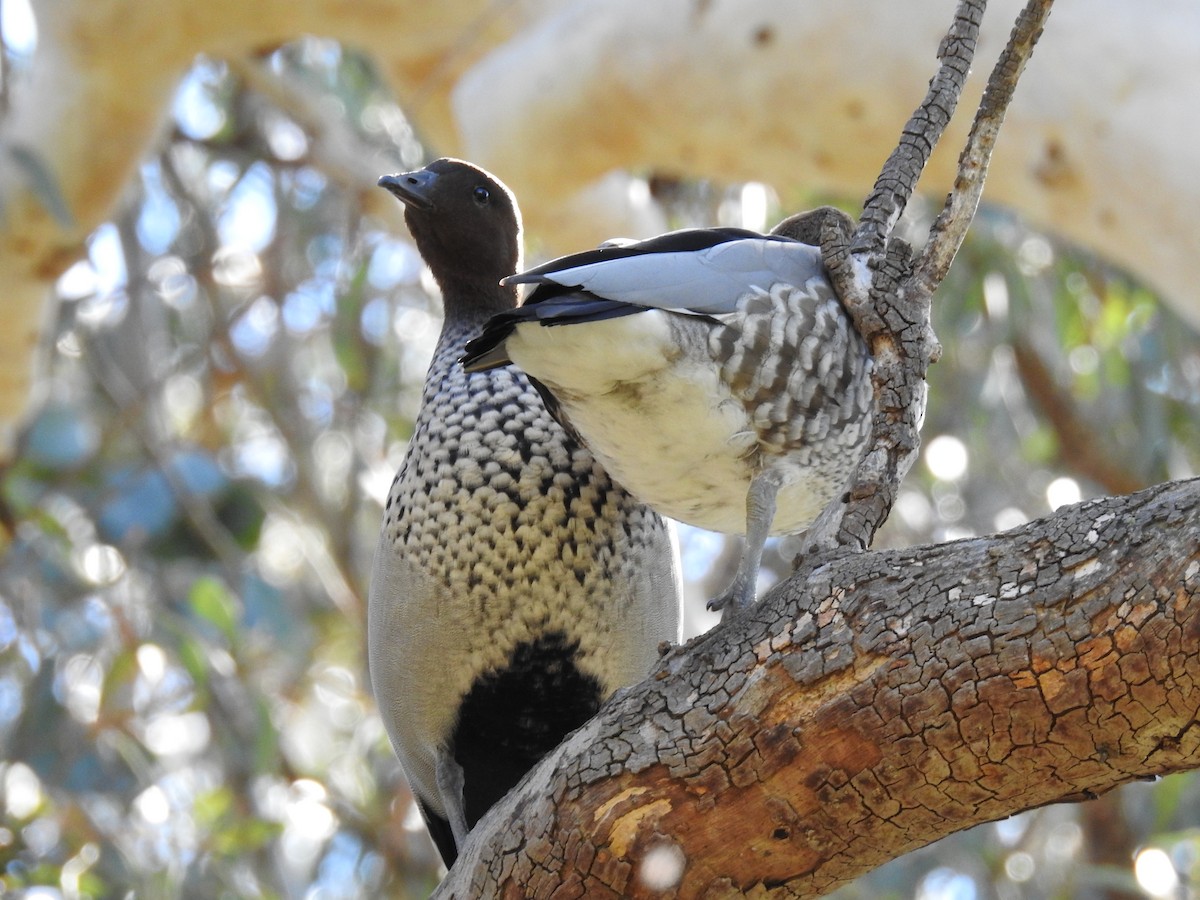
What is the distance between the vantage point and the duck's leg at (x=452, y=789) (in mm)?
2629

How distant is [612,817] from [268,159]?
16.3 ft

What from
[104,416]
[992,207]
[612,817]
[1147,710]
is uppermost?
[104,416]

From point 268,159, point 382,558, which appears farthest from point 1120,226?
point 268,159

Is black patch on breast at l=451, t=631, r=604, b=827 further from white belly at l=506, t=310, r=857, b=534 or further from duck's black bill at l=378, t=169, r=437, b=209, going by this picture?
duck's black bill at l=378, t=169, r=437, b=209

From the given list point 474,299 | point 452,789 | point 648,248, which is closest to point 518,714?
point 452,789

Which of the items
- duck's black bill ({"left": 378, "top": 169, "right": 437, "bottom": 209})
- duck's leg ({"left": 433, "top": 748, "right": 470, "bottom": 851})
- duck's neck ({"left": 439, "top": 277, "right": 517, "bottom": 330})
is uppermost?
duck's black bill ({"left": 378, "top": 169, "right": 437, "bottom": 209})

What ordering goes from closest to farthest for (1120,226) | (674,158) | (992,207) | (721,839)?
(721,839) → (1120,226) → (674,158) → (992,207)

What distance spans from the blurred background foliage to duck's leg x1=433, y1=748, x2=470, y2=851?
2.20 m

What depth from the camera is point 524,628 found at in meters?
2.55

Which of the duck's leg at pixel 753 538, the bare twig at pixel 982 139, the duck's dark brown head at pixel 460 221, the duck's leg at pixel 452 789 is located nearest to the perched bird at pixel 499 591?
the duck's leg at pixel 452 789

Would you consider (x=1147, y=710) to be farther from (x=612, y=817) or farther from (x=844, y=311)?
(x=844, y=311)

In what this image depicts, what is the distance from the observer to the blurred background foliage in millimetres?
5242

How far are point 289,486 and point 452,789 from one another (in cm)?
410

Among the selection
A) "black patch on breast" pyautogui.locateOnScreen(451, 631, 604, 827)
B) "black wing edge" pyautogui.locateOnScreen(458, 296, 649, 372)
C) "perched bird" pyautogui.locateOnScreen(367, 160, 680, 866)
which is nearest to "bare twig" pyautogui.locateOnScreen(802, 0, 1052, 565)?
"black wing edge" pyautogui.locateOnScreen(458, 296, 649, 372)
